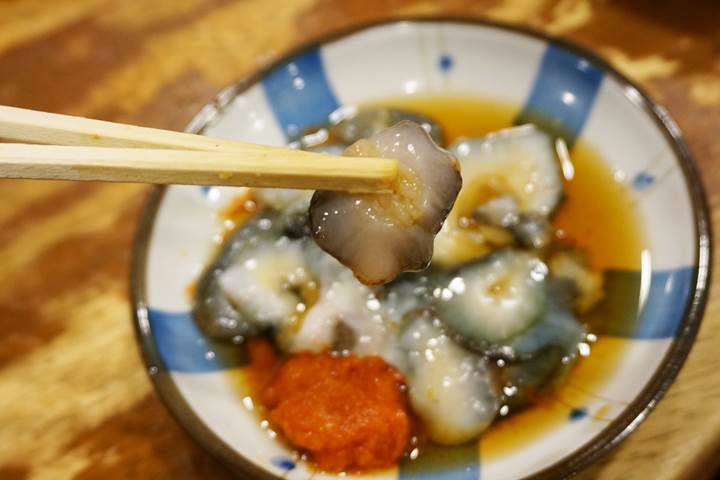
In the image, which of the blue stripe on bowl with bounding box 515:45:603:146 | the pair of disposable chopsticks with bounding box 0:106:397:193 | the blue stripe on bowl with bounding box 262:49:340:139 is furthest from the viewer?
the blue stripe on bowl with bounding box 262:49:340:139

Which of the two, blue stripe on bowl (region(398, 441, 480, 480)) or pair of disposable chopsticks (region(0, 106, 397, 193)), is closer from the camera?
pair of disposable chopsticks (region(0, 106, 397, 193))

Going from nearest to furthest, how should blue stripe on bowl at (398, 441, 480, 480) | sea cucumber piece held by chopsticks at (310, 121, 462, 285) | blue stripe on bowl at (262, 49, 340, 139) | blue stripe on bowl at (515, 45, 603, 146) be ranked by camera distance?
sea cucumber piece held by chopsticks at (310, 121, 462, 285)
blue stripe on bowl at (398, 441, 480, 480)
blue stripe on bowl at (515, 45, 603, 146)
blue stripe on bowl at (262, 49, 340, 139)

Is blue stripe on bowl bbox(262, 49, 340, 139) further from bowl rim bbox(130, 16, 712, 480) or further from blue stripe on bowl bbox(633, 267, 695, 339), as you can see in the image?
blue stripe on bowl bbox(633, 267, 695, 339)

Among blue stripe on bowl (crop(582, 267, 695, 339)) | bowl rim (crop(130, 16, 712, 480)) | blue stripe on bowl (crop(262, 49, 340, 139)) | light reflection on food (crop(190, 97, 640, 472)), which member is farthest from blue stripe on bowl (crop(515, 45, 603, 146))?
blue stripe on bowl (crop(262, 49, 340, 139))

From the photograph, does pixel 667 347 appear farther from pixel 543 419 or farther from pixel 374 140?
pixel 374 140

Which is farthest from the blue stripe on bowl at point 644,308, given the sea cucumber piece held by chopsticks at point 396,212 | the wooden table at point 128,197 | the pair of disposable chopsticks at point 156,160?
the pair of disposable chopsticks at point 156,160

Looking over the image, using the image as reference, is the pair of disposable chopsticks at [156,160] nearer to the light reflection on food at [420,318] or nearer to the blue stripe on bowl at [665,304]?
the light reflection on food at [420,318]

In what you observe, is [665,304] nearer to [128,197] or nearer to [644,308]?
[644,308]

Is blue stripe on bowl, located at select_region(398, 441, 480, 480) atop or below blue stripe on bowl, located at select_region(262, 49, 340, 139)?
below
